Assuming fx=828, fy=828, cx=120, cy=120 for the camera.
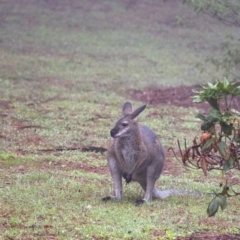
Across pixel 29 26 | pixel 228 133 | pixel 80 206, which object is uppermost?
pixel 228 133

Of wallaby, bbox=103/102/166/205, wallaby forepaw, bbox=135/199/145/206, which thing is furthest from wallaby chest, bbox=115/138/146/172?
wallaby forepaw, bbox=135/199/145/206

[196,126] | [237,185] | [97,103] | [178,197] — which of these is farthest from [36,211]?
[97,103]

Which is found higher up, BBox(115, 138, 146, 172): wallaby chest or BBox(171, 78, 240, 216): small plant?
BBox(171, 78, 240, 216): small plant

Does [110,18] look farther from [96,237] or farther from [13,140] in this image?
[96,237]

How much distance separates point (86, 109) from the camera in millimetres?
13094

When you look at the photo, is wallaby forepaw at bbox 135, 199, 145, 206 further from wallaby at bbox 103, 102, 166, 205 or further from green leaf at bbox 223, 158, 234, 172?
green leaf at bbox 223, 158, 234, 172

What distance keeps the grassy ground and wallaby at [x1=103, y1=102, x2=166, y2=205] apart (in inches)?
8.0

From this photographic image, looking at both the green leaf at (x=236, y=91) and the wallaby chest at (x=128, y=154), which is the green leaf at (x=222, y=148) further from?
the wallaby chest at (x=128, y=154)

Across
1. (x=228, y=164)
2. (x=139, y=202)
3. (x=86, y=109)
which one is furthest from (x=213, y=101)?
(x=86, y=109)

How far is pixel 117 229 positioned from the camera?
603 cm

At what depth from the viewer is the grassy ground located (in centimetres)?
638

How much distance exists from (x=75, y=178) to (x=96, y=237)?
2427mm

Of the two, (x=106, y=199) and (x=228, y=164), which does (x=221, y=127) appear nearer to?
(x=228, y=164)

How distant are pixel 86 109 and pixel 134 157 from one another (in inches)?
224
